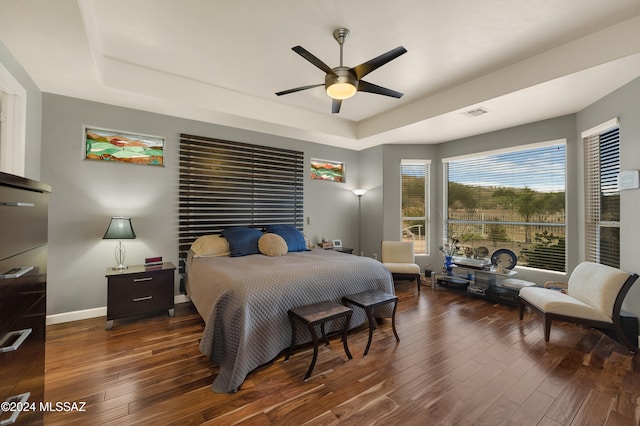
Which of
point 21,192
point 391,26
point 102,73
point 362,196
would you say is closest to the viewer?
point 21,192

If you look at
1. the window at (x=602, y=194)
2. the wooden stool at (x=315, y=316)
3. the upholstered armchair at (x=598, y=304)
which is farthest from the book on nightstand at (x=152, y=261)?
the window at (x=602, y=194)

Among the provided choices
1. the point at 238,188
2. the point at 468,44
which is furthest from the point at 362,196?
the point at 468,44

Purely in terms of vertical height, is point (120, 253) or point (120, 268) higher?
point (120, 253)

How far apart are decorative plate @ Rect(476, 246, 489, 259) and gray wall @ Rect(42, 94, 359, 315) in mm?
4898

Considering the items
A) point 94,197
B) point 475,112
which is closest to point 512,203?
point 475,112

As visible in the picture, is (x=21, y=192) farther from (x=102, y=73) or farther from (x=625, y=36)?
(x=625, y=36)

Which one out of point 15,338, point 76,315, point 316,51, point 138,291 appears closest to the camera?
point 15,338

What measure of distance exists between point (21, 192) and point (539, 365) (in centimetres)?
375

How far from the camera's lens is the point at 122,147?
11.7 feet

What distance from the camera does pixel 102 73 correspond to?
291 cm

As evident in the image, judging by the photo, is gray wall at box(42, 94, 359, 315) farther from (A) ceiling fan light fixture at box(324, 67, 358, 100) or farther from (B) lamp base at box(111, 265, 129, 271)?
(A) ceiling fan light fixture at box(324, 67, 358, 100)

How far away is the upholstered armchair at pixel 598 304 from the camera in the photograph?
2.57 m

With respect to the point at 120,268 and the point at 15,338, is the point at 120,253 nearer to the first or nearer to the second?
the point at 120,268

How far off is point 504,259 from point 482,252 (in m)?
0.39
